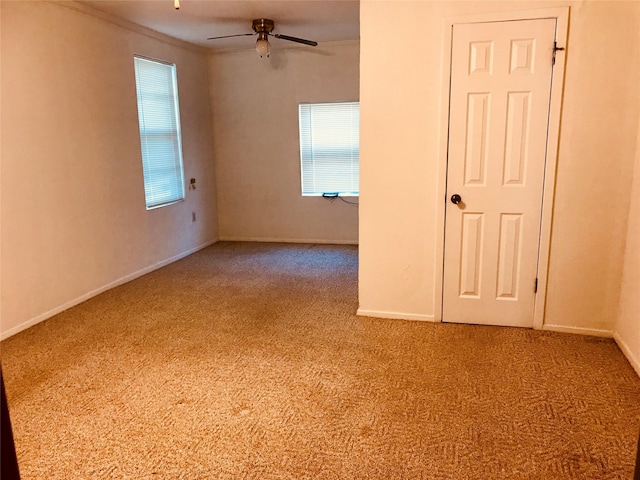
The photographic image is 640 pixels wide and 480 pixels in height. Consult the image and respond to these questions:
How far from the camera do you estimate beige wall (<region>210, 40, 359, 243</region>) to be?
592 centimetres

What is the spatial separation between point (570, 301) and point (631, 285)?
1.35 feet

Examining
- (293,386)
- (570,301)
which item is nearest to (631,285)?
(570,301)

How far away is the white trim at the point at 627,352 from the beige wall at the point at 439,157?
101 millimetres

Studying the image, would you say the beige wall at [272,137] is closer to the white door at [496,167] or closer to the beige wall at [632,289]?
the white door at [496,167]

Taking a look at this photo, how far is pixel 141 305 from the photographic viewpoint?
4055mm

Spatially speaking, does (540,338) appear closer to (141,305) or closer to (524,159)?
(524,159)

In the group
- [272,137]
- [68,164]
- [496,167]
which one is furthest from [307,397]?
[272,137]

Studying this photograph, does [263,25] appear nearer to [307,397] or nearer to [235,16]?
[235,16]

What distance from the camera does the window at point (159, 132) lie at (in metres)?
5.02

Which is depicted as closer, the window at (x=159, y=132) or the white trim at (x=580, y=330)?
the white trim at (x=580, y=330)

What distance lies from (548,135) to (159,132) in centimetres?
397

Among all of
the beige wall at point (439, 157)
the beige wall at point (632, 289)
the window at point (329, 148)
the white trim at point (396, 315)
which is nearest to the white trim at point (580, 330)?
the beige wall at point (439, 157)

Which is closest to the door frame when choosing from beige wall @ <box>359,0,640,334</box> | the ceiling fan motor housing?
beige wall @ <box>359,0,640,334</box>

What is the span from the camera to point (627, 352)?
2938mm
